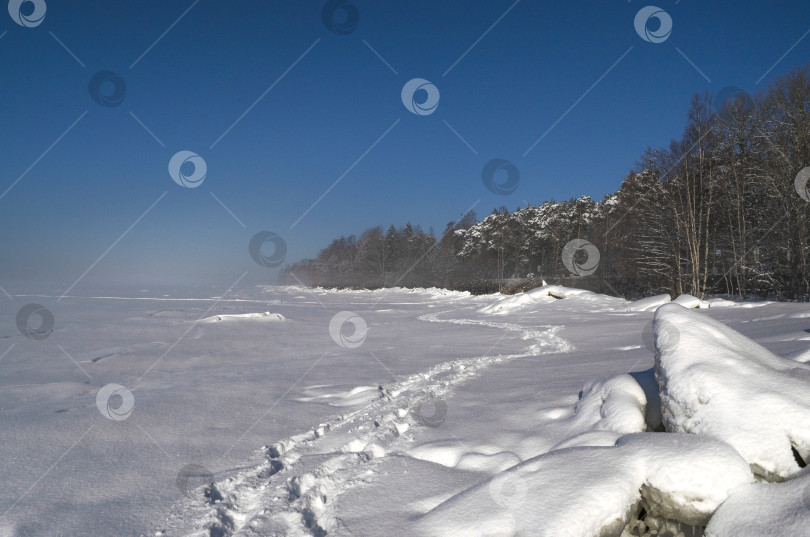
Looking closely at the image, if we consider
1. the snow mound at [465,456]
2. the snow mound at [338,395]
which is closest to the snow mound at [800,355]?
the snow mound at [465,456]

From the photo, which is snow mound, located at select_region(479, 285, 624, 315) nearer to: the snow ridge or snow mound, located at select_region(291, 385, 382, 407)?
snow mound, located at select_region(291, 385, 382, 407)

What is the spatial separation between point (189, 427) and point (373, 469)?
6.87 feet

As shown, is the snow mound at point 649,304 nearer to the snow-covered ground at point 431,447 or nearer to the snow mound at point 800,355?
the snow-covered ground at point 431,447

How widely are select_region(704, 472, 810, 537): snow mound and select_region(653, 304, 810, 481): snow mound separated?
27cm

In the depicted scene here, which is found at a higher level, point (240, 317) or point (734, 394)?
point (240, 317)

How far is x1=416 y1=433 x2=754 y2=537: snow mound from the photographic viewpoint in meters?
2.25

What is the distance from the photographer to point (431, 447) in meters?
3.48

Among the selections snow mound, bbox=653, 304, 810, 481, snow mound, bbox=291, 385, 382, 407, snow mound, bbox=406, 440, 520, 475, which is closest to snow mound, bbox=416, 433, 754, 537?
snow mound, bbox=653, 304, 810, 481

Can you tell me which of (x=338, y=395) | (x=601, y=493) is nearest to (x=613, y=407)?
(x=601, y=493)

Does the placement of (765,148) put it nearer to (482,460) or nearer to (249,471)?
(482,460)

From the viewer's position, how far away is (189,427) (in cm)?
410

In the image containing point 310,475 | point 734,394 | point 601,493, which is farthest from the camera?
point 310,475

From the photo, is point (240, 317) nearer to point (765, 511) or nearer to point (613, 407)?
point (613, 407)

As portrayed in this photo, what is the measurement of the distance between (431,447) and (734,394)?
2.21 metres
